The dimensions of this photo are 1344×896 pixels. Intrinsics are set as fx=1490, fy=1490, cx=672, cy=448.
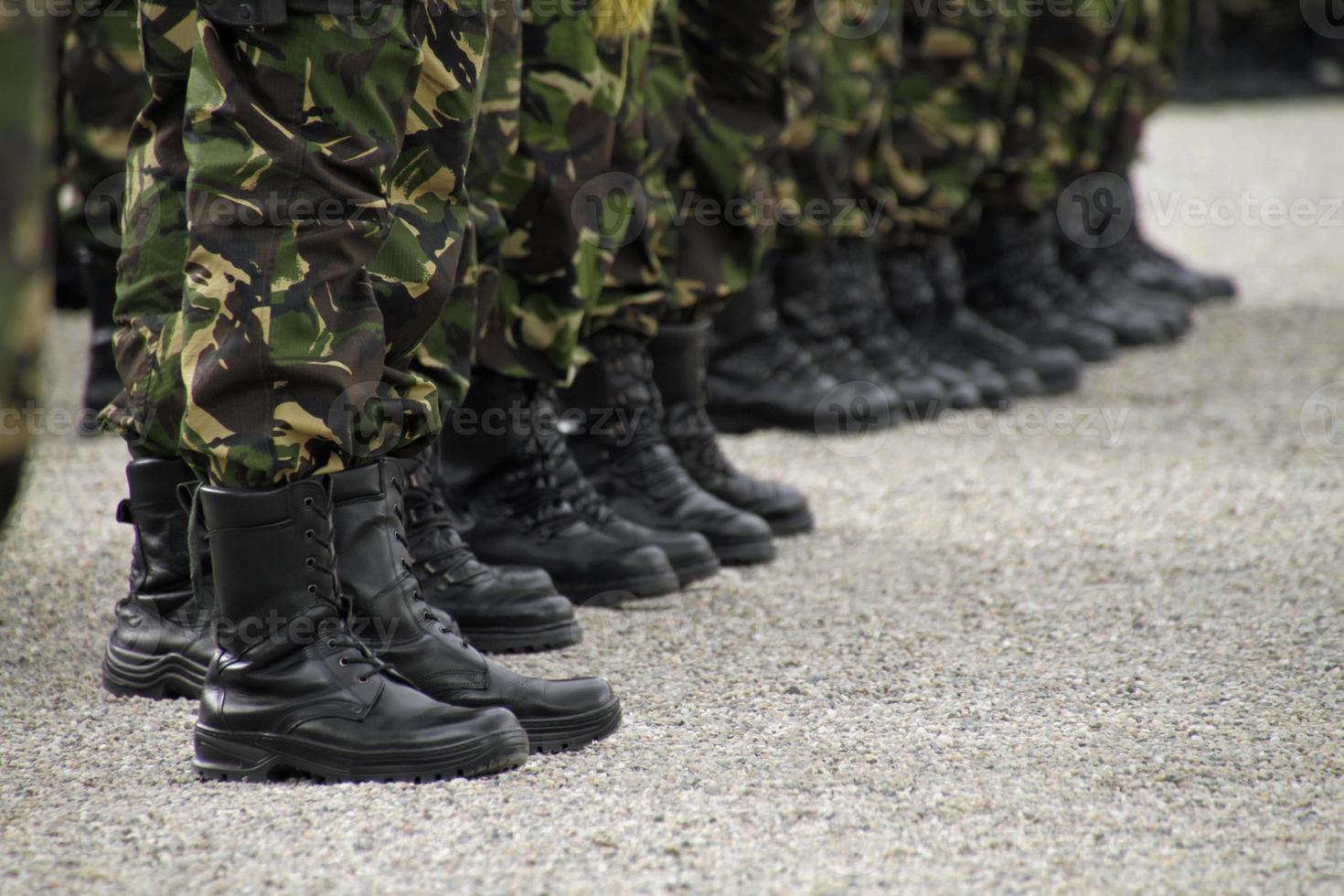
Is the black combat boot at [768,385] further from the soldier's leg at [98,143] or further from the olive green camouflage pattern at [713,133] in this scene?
the soldier's leg at [98,143]

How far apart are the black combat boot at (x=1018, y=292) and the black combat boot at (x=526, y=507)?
239 cm

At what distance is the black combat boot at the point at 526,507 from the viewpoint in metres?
2.04

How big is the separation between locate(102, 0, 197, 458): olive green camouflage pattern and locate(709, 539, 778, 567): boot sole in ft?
3.12

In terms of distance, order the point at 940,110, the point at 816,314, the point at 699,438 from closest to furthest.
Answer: the point at 699,438 < the point at 816,314 < the point at 940,110

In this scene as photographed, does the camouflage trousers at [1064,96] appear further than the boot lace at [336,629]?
Yes

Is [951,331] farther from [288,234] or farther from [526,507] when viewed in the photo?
[288,234]

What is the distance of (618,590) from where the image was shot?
205 cm

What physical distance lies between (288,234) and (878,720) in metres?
0.79

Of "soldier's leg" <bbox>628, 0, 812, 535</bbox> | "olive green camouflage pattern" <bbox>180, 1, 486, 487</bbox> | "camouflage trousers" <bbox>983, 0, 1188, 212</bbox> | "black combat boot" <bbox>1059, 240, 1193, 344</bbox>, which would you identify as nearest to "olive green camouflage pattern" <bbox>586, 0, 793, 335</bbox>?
"soldier's leg" <bbox>628, 0, 812, 535</bbox>

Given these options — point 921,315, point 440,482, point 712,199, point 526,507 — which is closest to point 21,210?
point 440,482

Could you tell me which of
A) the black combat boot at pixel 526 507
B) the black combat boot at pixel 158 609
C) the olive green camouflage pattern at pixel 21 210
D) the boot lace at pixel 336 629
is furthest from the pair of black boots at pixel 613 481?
the olive green camouflage pattern at pixel 21 210

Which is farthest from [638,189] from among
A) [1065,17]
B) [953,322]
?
[1065,17]

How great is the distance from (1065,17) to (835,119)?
3.99 feet

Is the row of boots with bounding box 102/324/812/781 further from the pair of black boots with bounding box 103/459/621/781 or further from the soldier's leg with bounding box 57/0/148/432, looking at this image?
the soldier's leg with bounding box 57/0/148/432
